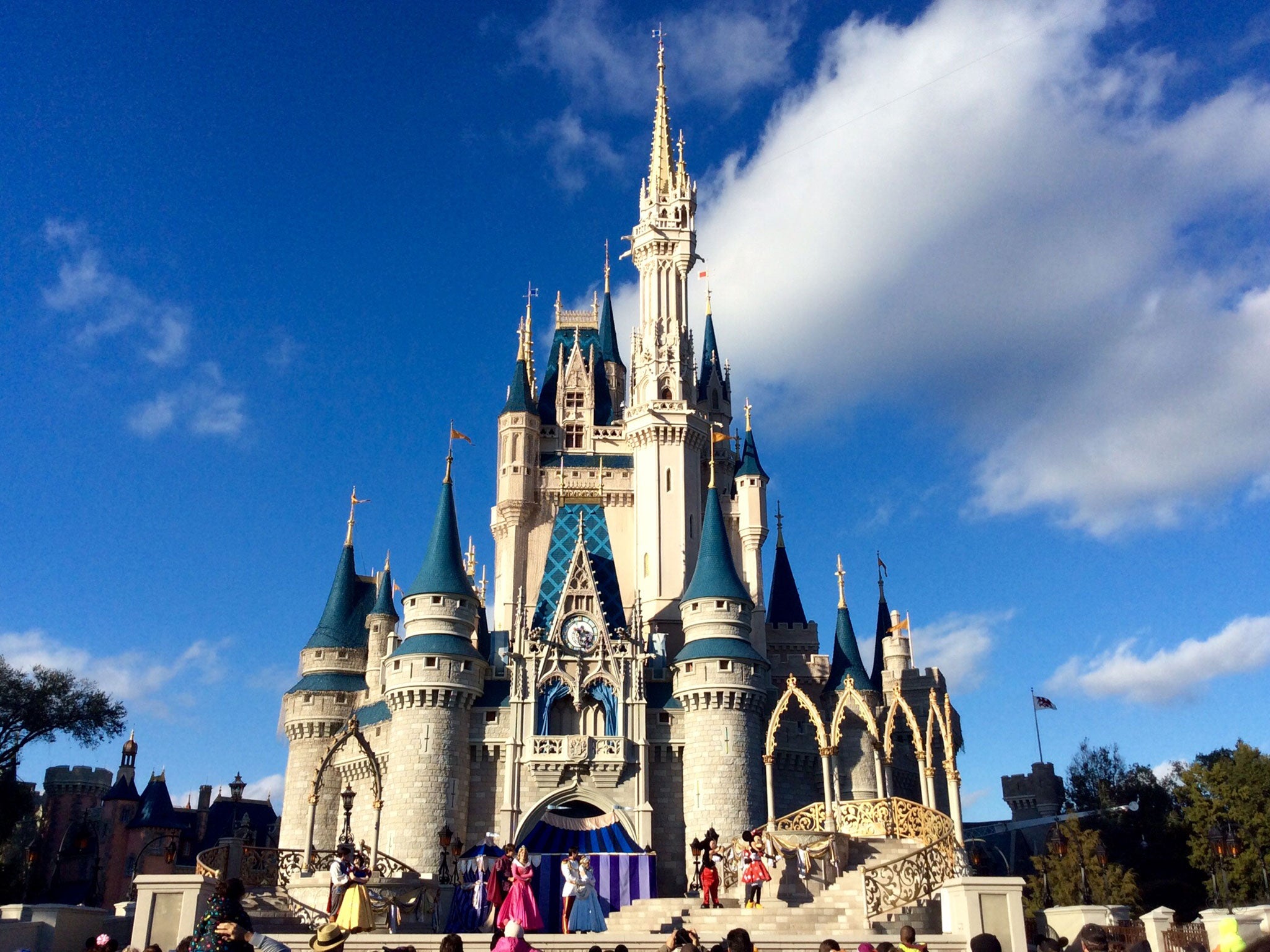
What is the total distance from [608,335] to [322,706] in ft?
67.8

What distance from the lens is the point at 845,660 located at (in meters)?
43.2

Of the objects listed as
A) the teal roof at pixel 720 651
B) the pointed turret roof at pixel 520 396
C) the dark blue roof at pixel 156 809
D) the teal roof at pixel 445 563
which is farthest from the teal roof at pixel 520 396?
the dark blue roof at pixel 156 809

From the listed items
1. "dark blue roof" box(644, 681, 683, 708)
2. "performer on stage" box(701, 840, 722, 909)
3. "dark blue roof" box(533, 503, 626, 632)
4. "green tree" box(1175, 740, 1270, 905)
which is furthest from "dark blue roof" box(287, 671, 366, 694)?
"green tree" box(1175, 740, 1270, 905)

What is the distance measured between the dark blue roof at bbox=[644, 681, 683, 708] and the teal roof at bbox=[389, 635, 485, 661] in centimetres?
591

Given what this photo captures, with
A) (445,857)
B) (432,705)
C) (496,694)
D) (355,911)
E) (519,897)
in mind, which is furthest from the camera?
(496,694)

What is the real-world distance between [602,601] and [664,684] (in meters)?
3.79

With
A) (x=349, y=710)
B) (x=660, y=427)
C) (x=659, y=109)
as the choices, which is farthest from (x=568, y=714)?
(x=659, y=109)

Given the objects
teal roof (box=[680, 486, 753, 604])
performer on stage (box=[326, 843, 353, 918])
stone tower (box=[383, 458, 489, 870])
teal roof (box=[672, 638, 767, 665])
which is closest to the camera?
performer on stage (box=[326, 843, 353, 918])

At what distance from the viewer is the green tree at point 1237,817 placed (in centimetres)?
3781

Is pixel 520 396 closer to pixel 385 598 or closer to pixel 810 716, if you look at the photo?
pixel 385 598

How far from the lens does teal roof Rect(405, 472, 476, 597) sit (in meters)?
37.7

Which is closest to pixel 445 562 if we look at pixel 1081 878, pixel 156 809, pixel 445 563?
pixel 445 563

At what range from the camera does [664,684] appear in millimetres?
39000

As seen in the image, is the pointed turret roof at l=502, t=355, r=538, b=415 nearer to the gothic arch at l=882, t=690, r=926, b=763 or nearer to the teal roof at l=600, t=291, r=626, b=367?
the teal roof at l=600, t=291, r=626, b=367
